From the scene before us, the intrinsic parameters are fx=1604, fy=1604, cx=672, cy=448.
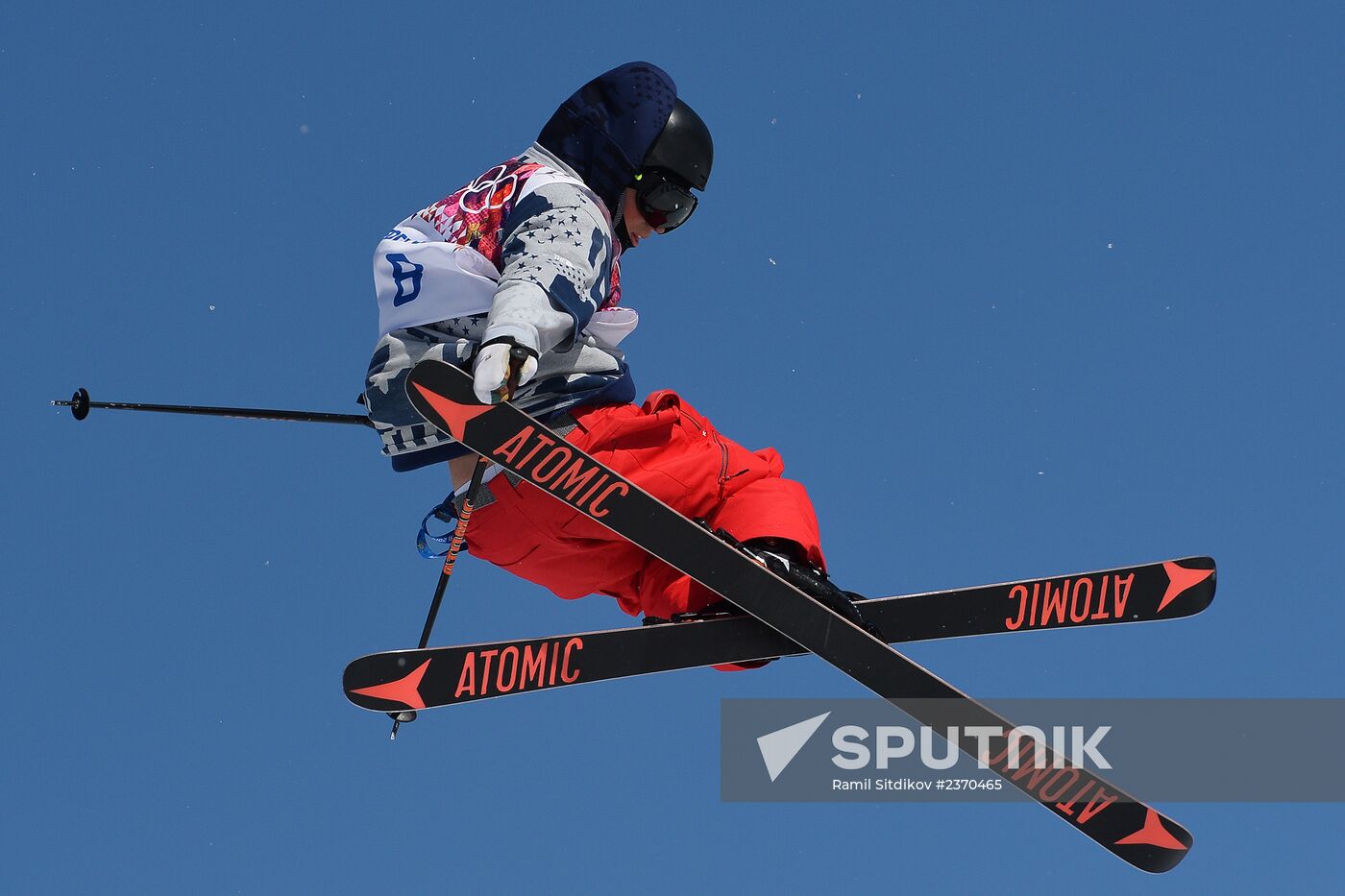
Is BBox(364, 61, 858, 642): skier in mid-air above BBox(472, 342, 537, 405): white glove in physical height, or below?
above

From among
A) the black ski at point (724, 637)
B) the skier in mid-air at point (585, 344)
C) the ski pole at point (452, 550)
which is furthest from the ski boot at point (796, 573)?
the ski pole at point (452, 550)

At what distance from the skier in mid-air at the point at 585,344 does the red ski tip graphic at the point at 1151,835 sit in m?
1.13

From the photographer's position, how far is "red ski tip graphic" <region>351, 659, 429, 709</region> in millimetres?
4688

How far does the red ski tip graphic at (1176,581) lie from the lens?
5238 millimetres

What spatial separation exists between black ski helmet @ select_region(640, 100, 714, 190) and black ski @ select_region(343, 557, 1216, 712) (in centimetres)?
142

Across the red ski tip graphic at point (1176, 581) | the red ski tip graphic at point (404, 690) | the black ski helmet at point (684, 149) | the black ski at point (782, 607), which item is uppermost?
the black ski helmet at point (684, 149)

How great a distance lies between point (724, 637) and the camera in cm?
494

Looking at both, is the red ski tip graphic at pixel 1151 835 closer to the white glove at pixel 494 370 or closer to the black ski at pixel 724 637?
the black ski at pixel 724 637

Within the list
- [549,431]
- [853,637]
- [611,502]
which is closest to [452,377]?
[549,431]

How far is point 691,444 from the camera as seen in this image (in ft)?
16.9

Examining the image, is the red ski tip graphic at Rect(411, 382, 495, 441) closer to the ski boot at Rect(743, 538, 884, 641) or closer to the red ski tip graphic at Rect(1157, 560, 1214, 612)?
the ski boot at Rect(743, 538, 884, 641)

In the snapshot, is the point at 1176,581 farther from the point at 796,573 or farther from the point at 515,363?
the point at 515,363

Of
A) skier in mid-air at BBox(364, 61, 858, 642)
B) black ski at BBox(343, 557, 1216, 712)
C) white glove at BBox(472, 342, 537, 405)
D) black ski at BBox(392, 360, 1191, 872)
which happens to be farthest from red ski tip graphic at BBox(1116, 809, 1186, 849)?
white glove at BBox(472, 342, 537, 405)

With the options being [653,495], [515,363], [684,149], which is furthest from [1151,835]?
[684,149]
